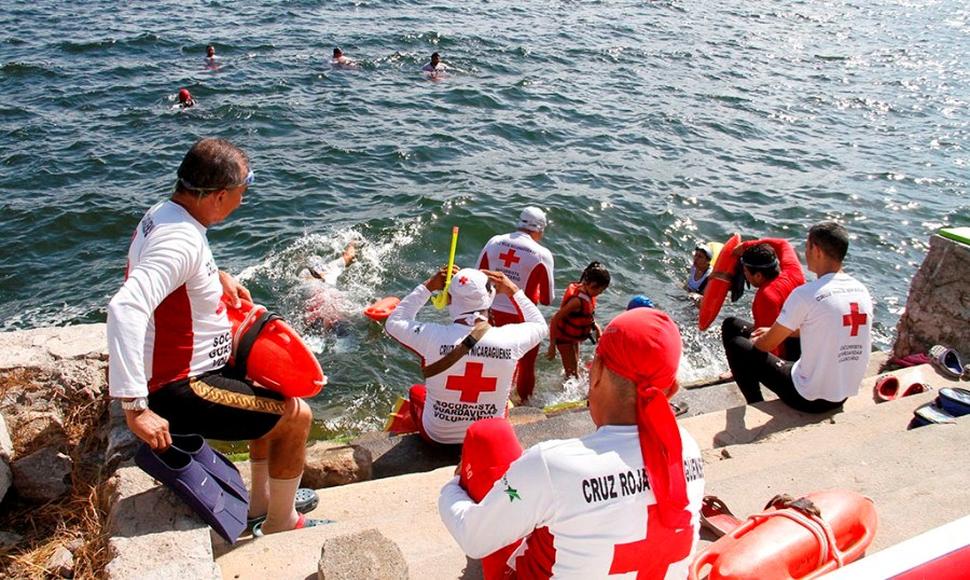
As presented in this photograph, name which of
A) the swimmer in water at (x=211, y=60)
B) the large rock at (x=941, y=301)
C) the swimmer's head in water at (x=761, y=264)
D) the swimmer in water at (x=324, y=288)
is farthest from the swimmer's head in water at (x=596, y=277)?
the swimmer in water at (x=211, y=60)

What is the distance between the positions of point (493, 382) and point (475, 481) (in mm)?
2100

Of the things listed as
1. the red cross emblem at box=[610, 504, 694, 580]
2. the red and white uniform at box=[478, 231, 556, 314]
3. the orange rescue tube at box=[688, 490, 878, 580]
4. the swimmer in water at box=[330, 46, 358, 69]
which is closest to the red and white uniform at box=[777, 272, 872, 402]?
the orange rescue tube at box=[688, 490, 878, 580]

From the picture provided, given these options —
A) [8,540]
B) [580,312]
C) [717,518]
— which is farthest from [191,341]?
[580,312]

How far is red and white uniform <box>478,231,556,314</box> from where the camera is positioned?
738cm

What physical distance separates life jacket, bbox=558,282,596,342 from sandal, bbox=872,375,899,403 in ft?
8.68

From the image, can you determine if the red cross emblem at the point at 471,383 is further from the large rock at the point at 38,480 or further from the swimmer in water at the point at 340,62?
the swimmer in water at the point at 340,62

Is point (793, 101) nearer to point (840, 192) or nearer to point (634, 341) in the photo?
point (840, 192)

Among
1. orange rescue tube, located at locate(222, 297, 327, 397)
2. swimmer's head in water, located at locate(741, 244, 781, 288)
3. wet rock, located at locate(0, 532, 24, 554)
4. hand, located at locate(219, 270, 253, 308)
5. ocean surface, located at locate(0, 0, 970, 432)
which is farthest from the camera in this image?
ocean surface, located at locate(0, 0, 970, 432)

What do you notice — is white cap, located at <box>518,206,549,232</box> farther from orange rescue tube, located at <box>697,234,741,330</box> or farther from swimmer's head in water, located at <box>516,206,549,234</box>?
orange rescue tube, located at <box>697,234,741,330</box>

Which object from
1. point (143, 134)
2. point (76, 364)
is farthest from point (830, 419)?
point (143, 134)

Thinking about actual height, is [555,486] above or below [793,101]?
above

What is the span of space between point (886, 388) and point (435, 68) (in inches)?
547

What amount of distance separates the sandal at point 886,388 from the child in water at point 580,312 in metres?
2.52

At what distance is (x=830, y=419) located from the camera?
5602 mm
